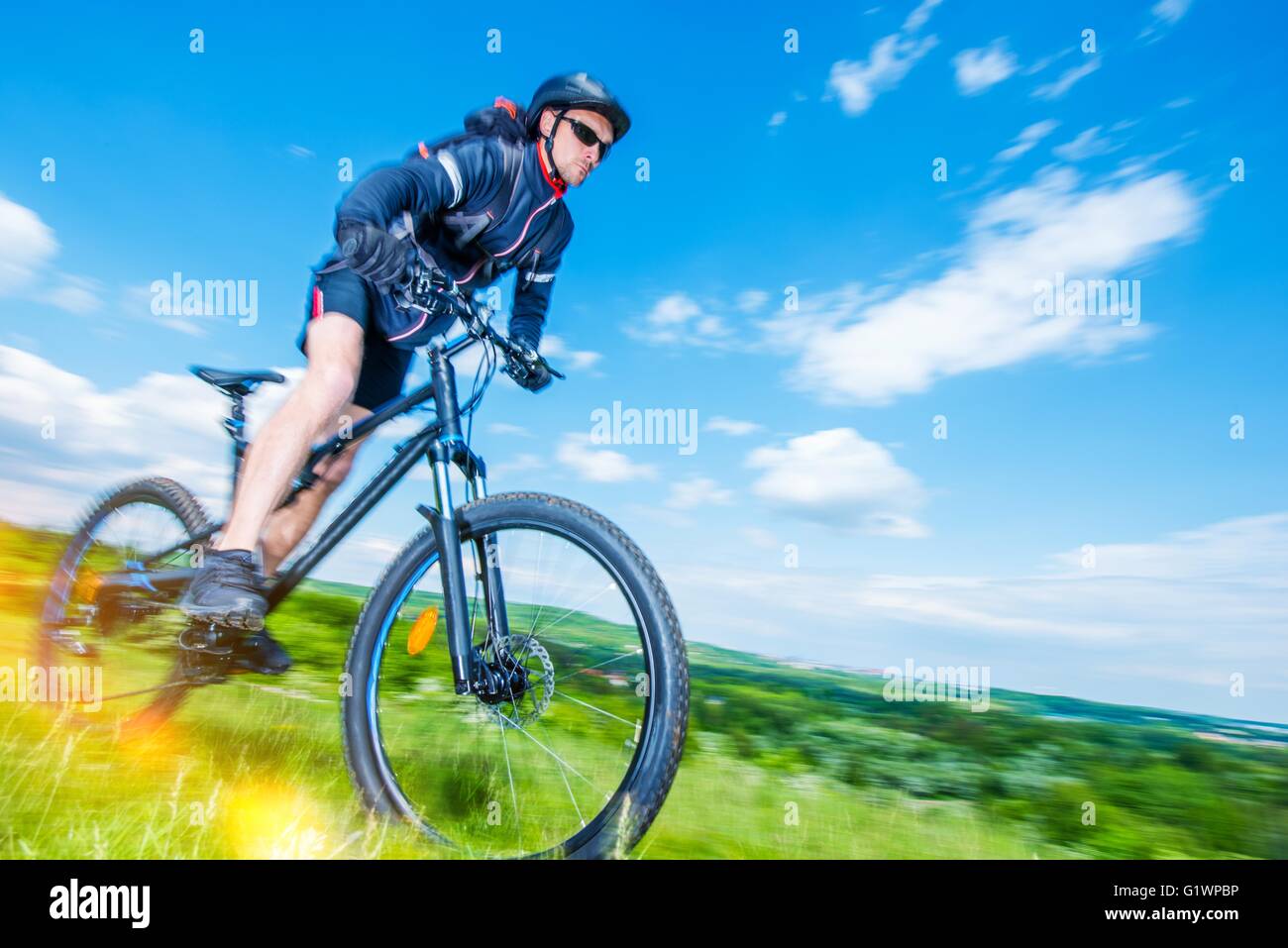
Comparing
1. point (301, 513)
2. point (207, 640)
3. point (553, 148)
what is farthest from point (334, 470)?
point (553, 148)

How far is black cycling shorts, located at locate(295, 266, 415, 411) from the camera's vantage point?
2623 mm

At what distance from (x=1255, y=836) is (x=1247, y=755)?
1.51 feet

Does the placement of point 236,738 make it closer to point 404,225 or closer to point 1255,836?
Result: point 404,225

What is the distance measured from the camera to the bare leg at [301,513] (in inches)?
117

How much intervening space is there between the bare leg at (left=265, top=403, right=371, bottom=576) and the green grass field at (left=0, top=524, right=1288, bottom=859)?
209 millimetres

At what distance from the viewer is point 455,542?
233cm

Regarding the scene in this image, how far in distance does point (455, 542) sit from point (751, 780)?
1902mm

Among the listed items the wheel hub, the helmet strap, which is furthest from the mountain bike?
the helmet strap

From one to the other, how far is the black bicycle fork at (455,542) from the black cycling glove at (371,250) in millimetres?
367

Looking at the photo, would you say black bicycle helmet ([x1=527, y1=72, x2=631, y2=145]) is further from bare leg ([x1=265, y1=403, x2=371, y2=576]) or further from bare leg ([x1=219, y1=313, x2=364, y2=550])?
bare leg ([x1=265, y1=403, x2=371, y2=576])

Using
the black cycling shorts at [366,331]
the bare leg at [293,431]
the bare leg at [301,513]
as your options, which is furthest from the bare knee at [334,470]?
the bare leg at [293,431]

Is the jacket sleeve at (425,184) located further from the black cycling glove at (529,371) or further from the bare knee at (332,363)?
the black cycling glove at (529,371)

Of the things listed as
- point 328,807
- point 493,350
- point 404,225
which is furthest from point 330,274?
point 328,807

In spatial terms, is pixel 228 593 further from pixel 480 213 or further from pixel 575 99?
pixel 575 99
